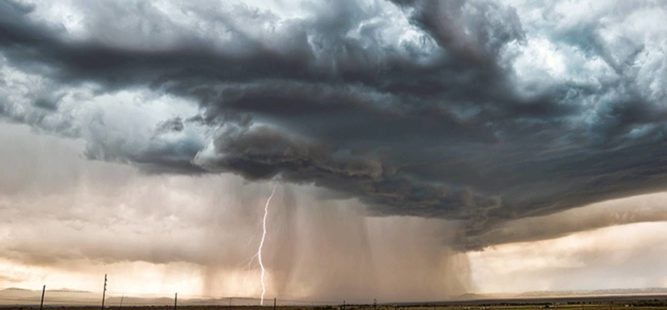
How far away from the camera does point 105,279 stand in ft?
408

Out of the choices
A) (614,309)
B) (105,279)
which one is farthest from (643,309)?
(105,279)

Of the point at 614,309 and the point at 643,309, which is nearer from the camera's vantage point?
the point at 643,309

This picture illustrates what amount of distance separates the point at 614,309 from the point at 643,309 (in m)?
20.1

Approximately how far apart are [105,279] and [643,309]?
510 ft

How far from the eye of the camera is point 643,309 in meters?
177

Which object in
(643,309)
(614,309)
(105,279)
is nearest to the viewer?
(105,279)

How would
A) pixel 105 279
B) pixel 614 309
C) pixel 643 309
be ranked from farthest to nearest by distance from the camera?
pixel 614 309
pixel 643 309
pixel 105 279

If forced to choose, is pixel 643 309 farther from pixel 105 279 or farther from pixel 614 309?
pixel 105 279

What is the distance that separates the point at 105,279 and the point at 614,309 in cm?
16443

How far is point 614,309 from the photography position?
645 ft

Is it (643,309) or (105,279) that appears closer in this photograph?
(105,279)
